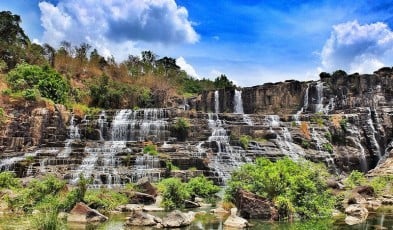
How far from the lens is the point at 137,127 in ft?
133

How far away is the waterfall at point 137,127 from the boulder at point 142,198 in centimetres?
1571

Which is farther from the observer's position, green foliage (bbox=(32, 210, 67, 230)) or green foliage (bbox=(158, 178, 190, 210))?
green foliage (bbox=(158, 178, 190, 210))

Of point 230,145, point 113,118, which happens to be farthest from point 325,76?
point 113,118

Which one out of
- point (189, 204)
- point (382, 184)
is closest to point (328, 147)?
point (382, 184)

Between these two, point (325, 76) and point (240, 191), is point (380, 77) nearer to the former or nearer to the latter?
point (325, 76)

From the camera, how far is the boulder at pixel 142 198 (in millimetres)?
23231

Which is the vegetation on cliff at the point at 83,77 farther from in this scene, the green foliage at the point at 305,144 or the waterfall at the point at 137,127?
the green foliage at the point at 305,144

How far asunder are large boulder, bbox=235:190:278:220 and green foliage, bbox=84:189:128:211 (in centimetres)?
632

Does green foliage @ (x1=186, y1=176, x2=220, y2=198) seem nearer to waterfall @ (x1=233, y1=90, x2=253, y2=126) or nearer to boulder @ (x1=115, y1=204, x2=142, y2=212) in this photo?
boulder @ (x1=115, y1=204, x2=142, y2=212)

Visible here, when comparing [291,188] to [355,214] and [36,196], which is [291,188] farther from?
[36,196]

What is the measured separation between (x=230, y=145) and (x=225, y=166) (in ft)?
11.9

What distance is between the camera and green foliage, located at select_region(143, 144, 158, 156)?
34.0m

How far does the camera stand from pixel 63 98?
147ft

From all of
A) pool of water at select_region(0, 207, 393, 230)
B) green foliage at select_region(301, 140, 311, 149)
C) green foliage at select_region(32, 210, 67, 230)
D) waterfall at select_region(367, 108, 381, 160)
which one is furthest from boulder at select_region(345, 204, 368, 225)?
waterfall at select_region(367, 108, 381, 160)
